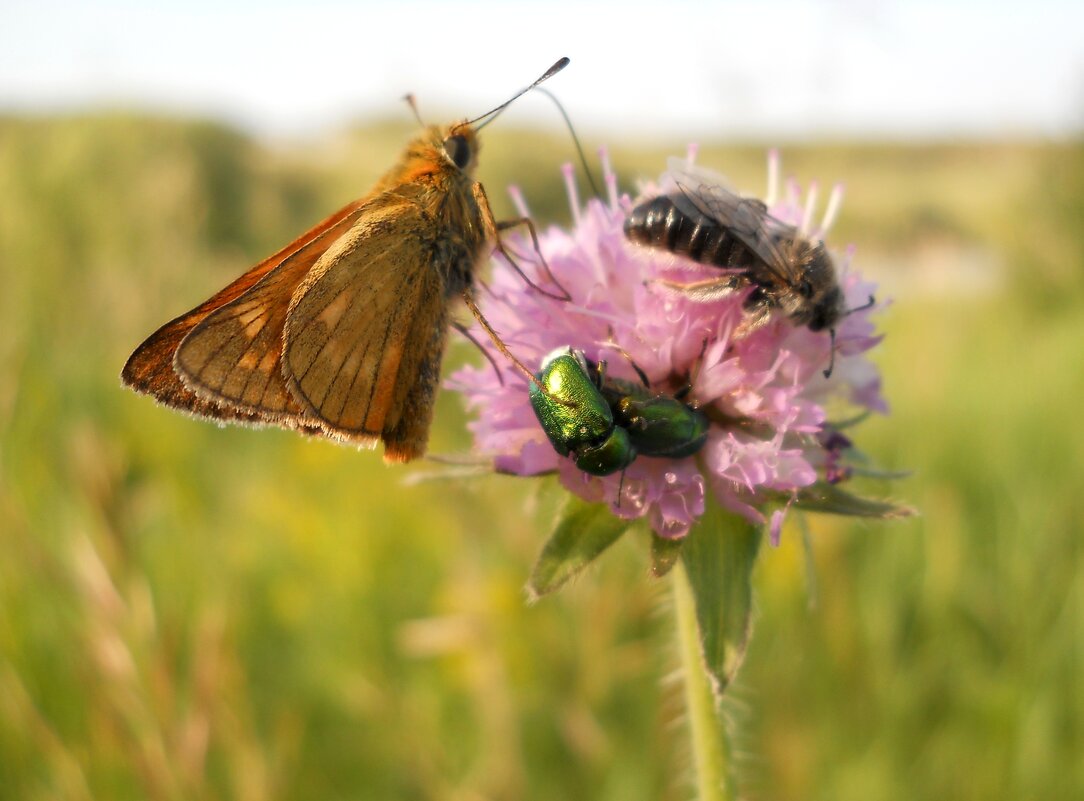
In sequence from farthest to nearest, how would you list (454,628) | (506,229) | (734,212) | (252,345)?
(454,628) → (506,229) → (252,345) → (734,212)

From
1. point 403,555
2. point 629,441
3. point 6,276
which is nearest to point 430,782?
point 403,555

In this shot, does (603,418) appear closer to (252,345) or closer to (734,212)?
(734,212)

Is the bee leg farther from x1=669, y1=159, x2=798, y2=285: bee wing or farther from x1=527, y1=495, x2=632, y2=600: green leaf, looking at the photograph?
x1=527, y1=495, x2=632, y2=600: green leaf

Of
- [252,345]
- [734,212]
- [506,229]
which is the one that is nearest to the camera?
[734,212]

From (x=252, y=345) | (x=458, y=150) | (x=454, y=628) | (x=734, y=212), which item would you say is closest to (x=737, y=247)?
(x=734, y=212)

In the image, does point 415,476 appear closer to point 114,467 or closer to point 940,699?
point 114,467

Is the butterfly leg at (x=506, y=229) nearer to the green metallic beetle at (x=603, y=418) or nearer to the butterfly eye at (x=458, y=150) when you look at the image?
the butterfly eye at (x=458, y=150)
